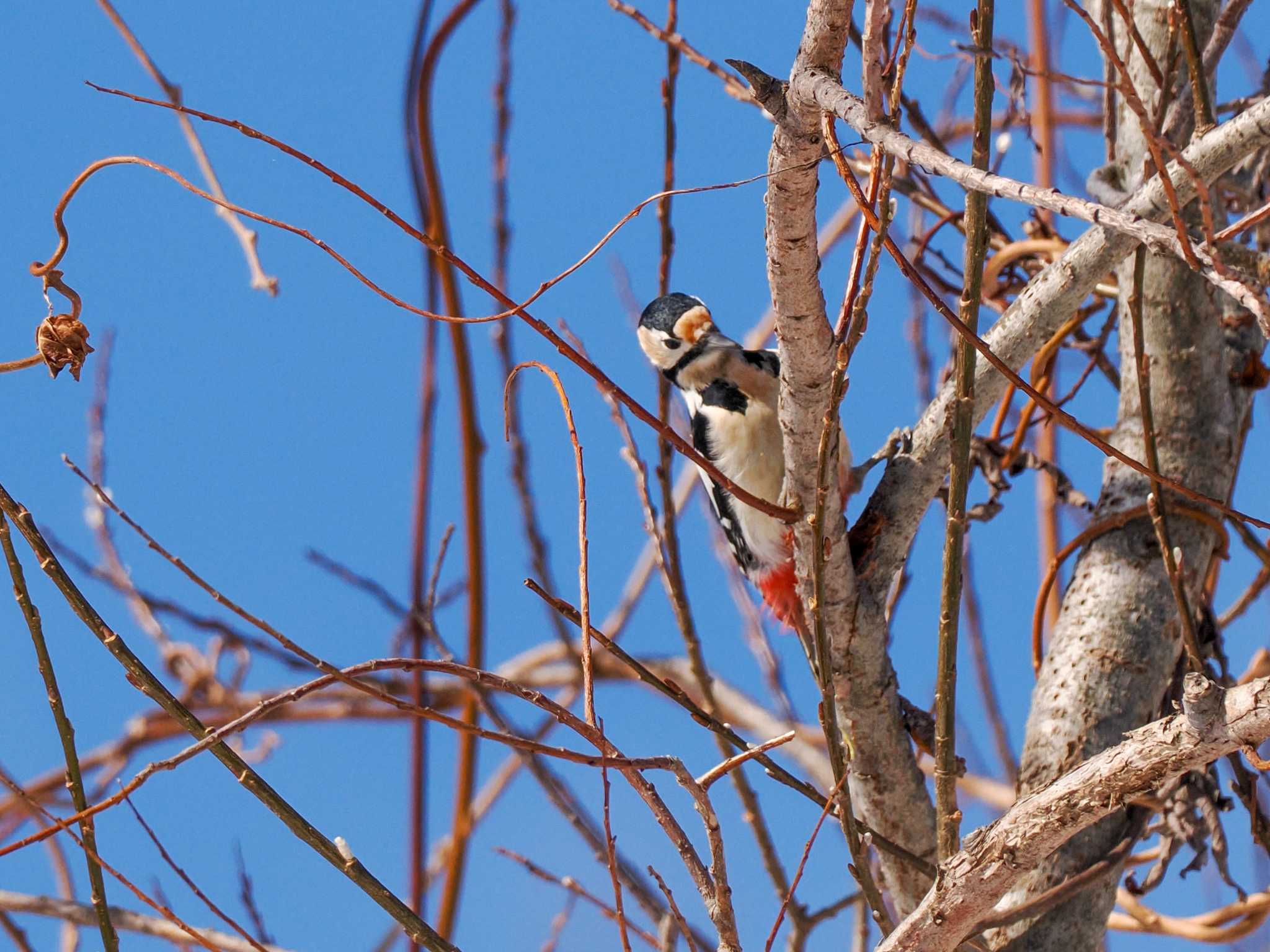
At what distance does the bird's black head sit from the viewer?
2355 mm

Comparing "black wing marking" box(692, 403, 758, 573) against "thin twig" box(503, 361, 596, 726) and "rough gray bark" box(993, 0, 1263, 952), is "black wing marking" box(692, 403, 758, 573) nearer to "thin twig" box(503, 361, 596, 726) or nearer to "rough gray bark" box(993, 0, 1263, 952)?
"rough gray bark" box(993, 0, 1263, 952)

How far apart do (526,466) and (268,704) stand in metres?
1.02

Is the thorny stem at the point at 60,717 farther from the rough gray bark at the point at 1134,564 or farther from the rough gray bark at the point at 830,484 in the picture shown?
the rough gray bark at the point at 1134,564

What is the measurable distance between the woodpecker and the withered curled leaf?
3.53ft

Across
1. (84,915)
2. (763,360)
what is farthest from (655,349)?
(84,915)

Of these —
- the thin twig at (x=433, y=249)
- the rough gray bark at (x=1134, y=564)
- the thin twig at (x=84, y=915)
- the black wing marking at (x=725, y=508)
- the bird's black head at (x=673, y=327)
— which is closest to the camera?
the thin twig at (x=433, y=249)

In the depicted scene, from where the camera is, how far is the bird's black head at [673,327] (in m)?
2.36

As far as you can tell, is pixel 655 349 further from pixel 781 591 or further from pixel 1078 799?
pixel 1078 799

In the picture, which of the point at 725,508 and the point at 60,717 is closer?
the point at 60,717

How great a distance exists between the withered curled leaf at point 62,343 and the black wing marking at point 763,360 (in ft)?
4.14

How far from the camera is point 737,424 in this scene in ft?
7.07

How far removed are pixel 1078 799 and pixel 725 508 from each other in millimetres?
1190

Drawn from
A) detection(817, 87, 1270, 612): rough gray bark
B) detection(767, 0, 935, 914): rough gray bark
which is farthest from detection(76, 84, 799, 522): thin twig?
detection(817, 87, 1270, 612): rough gray bark

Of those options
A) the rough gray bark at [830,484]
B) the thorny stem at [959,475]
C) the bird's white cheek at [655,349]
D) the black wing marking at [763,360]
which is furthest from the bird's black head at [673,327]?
the thorny stem at [959,475]
